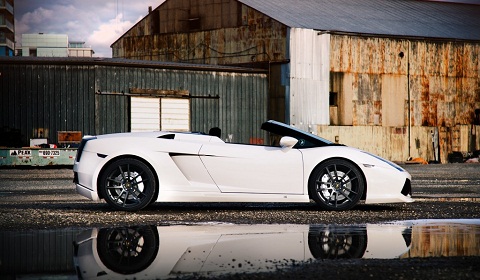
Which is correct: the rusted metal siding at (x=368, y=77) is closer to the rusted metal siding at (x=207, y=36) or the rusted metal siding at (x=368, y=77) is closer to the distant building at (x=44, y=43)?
the rusted metal siding at (x=207, y=36)

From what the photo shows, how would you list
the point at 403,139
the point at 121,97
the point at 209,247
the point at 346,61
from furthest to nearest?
the point at 403,139 < the point at 346,61 < the point at 121,97 < the point at 209,247

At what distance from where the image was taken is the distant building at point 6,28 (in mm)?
95000

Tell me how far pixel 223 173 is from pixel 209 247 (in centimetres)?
378

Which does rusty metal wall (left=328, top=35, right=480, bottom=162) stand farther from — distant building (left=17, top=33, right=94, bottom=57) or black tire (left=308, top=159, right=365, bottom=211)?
distant building (left=17, top=33, right=94, bottom=57)

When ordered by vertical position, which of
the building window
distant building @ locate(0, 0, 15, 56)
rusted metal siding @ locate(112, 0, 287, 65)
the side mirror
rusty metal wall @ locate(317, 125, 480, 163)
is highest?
distant building @ locate(0, 0, 15, 56)

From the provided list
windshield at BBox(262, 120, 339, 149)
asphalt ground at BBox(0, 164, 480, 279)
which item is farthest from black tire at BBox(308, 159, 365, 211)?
windshield at BBox(262, 120, 339, 149)

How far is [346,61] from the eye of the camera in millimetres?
38875

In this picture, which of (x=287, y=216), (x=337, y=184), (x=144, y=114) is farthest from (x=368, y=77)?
(x=287, y=216)

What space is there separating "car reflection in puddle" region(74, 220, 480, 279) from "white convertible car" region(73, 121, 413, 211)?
187cm

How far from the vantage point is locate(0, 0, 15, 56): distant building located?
95.0 metres

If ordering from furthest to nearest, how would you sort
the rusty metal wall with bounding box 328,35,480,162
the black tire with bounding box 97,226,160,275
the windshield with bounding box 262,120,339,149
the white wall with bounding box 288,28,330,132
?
the rusty metal wall with bounding box 328,35,480,162, the white wall with bounding box 288,28,330,132, the windshield with bounding box 262,120,339,149, the black tire with bounding box 97,226,160,275

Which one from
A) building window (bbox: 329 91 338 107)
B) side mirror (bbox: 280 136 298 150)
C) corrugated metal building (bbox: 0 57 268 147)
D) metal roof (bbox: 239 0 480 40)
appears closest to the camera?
side mirror (bbox: 280 136 298 150)

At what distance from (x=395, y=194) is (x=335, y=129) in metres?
29.0

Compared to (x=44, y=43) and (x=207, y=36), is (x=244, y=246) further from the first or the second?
(x=44, y=43)
